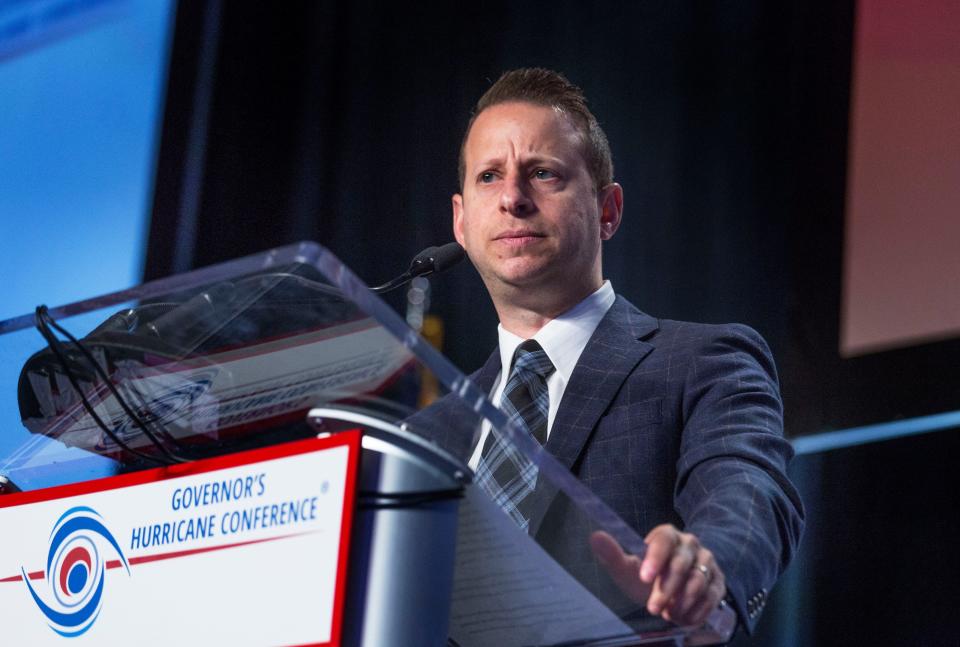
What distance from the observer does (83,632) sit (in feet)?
2.83

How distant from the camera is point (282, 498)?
2.50 feet

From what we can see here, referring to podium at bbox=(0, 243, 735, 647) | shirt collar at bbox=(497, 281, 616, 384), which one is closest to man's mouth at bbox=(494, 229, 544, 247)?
shirt collar at bbox=(497, 281, 616, 384)

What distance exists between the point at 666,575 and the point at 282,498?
0.27 m

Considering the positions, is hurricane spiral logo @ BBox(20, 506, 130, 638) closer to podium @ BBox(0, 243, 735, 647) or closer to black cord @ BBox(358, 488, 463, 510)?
podium @ BBox(0, 243, 735, 647)

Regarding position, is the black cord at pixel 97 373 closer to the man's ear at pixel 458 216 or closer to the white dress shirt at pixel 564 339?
the white dress shirt at pixel 564 339

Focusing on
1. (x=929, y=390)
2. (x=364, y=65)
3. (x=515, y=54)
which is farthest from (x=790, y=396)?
(x=364, y=65)

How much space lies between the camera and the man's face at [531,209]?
1.60 m

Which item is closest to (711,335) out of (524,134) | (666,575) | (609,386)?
(609,386)

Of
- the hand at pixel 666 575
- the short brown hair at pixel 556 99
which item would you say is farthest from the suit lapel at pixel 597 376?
the hand at pixel 666 575

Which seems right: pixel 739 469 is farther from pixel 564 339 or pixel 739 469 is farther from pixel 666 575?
pixel 564 339

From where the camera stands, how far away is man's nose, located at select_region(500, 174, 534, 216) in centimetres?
160

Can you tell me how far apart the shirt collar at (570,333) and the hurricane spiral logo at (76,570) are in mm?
659

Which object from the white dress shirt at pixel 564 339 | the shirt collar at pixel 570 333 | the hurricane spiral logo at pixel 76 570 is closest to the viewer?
the hurricane spiral logo at pixel 76 570

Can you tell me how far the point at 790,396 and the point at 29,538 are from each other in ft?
5.69
